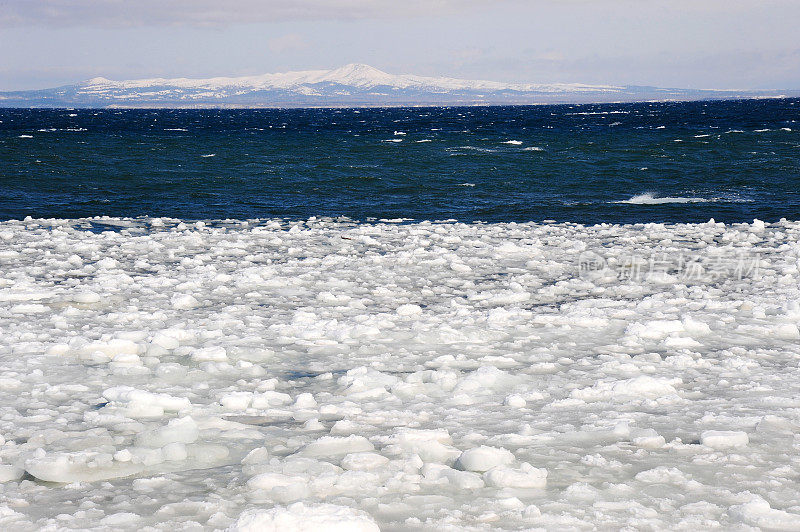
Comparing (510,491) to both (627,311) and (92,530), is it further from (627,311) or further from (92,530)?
(627,311)

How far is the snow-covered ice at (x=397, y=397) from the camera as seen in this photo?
3211 millimetres

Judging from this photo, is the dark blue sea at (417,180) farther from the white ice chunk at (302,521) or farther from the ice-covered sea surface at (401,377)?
the white ice chunk at (302,521)

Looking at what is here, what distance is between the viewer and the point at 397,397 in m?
4.59

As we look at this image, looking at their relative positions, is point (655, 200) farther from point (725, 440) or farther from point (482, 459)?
point (482, 459)

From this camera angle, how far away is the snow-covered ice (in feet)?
10.5

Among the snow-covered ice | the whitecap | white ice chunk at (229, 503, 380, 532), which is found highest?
the whitecap

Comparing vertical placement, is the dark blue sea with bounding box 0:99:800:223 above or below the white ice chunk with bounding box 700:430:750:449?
above

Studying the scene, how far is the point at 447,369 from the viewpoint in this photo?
5.11 m

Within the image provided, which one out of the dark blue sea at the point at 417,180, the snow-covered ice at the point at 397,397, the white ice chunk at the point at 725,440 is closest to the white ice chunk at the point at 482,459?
the snow-covered ice at the point at 397,397

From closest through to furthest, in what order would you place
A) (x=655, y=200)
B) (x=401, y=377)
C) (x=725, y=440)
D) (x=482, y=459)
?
(x=482, y=459)
(x=725, y=440)
(x=401, y=377)
(x=655, y=200)

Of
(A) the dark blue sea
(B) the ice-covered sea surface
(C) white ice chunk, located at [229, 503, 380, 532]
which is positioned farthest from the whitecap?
(C) white ice chunk, located at [229, 503, 380, 532]

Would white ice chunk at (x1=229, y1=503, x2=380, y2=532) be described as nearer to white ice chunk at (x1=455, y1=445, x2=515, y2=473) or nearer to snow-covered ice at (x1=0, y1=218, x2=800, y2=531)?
snow-covered ice at (x1=0, y1=218, x2=800, y2=531)

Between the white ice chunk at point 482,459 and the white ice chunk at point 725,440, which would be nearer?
the white ice chunk at point 482,459

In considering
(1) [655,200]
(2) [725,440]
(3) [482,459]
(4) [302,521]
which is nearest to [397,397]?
(3) [482,459]
